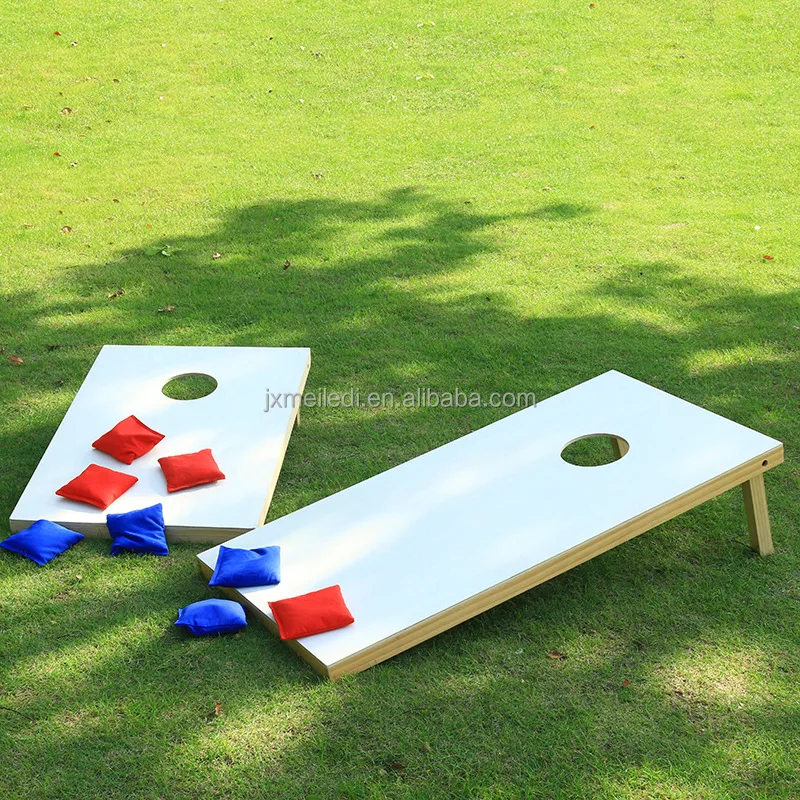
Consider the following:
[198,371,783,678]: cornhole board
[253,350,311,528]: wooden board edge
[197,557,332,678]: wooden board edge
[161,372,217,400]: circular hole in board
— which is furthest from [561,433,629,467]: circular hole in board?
[161,372,217,400]: circular hole in board

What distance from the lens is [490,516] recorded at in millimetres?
3807

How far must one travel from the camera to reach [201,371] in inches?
194

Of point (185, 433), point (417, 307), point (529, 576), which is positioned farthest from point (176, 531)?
point (417, 307)

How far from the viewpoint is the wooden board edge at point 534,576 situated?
3.39m

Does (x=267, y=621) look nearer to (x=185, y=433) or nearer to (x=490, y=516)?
(x=490, y=516)

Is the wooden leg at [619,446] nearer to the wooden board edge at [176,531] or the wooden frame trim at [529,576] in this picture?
the wooden frame trim at [529,576]

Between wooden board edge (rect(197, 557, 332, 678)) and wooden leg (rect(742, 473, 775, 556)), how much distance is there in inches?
68.7

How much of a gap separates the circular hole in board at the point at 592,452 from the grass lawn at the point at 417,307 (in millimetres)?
508

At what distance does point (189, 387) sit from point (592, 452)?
2153 mm

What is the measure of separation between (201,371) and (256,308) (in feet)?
4.37

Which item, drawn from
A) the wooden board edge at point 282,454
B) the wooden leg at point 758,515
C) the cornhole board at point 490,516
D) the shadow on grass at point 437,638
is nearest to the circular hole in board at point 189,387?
the shadow on grass at point 437,638

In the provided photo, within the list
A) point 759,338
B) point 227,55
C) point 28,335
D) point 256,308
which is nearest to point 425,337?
point 256,308

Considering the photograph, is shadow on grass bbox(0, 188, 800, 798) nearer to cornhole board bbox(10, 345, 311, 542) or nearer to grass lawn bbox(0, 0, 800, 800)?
grass lawn bbox(0, 0, 800, 800)

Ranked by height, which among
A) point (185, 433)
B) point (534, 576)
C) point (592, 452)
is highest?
point (185, 433)
